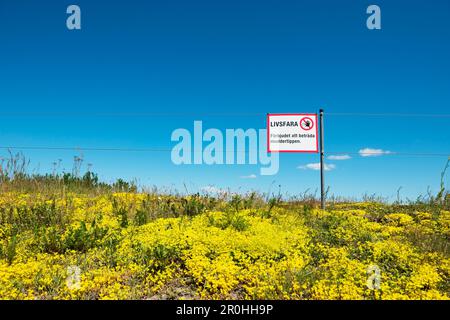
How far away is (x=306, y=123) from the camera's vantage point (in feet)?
37.1

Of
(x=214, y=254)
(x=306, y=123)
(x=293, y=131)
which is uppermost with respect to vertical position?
(x=306, y=123)

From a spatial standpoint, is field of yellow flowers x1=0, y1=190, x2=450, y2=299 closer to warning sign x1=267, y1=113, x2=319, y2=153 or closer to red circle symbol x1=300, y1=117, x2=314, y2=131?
warning sign x1=267, y1=113, x2=319, y2=153

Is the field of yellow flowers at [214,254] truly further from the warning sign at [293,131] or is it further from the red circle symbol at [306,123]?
the red circle symbol at [306,123]

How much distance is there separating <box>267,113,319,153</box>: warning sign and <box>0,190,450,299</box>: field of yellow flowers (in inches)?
97.7

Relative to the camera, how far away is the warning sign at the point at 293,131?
1127 cm

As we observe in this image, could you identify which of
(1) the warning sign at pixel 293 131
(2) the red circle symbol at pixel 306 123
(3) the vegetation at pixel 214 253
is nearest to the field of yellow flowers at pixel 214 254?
(3) the vegetation at pixel 214 253

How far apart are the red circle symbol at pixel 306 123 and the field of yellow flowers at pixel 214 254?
9.56ft

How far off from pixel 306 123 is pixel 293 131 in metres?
0.45

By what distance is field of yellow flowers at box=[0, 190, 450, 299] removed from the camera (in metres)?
5.29

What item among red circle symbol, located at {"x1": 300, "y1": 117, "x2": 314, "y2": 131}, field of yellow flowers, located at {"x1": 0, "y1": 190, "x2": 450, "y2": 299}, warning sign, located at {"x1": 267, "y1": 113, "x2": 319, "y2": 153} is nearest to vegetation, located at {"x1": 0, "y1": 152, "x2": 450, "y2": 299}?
field of yellow flowers, located at {"x1": 0, "y1": 190, "x2": 450, "y2": 299}

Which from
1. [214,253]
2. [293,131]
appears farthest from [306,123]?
[214,253]

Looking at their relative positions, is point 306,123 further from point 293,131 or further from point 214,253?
point 214,253
